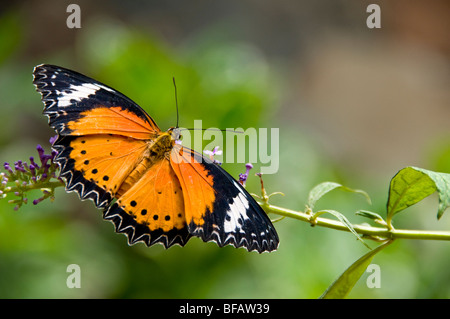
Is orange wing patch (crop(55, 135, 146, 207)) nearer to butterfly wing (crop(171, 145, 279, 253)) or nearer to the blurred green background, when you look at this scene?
butterfly wing (crop(171, 145, 279, 253))

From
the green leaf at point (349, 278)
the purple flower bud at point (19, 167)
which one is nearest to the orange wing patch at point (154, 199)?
the purple flower bud at point (19, 167)

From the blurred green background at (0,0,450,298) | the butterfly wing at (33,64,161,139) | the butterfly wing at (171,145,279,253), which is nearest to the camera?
the butterfly wing at (171,145,279,253)

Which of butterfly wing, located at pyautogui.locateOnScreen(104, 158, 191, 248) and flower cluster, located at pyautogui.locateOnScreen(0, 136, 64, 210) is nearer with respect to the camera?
flower cluster, located at pyautogui.locateOnScreen(0, 136, 64, 210)

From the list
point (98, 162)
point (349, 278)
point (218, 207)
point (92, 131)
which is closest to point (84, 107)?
point (92, 131)

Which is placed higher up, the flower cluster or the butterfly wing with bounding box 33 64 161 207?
the butterfly wing with bounding box 33 64 161 207

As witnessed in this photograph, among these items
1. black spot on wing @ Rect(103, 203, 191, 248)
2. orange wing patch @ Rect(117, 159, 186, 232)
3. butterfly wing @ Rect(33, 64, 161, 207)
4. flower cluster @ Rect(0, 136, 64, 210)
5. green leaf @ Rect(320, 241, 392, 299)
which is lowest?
green leaf @ Rect(320, 241, 392, 299)

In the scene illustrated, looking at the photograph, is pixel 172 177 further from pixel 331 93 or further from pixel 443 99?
pixel 443 99

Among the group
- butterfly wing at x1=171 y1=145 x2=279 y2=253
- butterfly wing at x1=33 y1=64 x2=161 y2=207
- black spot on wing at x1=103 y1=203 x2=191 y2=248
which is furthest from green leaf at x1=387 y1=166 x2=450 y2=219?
butterfly wing at x1=33 y1=64 x2=161 y2=207
